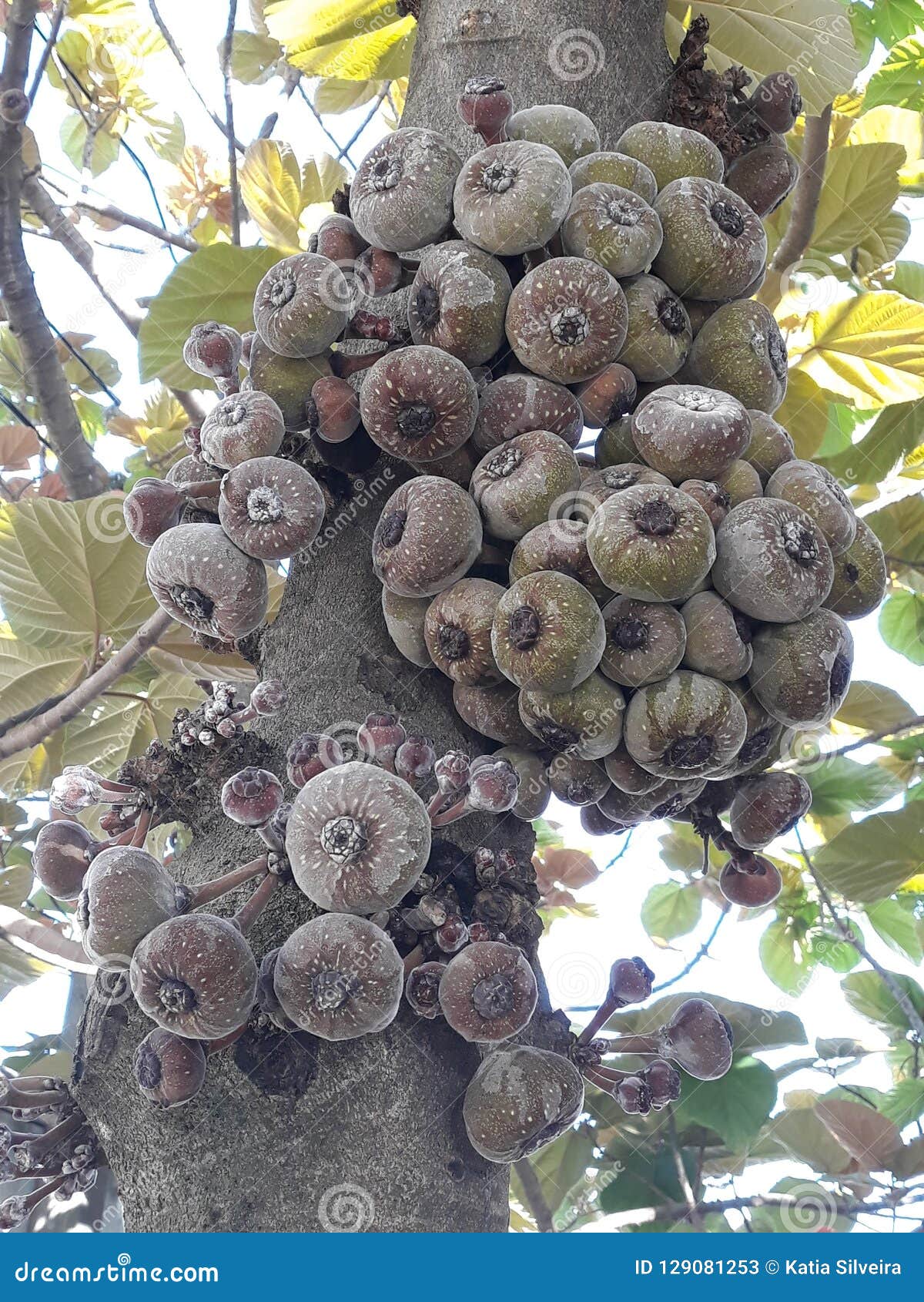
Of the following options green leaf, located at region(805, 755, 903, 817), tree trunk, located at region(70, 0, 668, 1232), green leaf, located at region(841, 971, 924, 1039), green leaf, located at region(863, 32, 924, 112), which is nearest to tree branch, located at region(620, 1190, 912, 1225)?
green leaf, located at region(841, 971, 924, 1039)

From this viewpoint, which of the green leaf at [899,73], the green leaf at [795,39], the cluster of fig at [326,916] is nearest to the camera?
the cluster of fig at [326,916]

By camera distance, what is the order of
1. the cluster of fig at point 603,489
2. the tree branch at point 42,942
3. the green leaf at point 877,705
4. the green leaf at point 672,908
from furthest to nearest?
the green leaf at point 672,908 < the green leaf at point 877,705 < the tree branch at point 42,942 < the cluster of fig at point 603,489

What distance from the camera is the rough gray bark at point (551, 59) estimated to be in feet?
6.38

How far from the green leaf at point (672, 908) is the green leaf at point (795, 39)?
250cm

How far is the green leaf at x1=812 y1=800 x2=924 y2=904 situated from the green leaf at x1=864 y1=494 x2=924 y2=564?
28.3 inches

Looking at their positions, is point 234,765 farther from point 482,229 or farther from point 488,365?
point 482,229

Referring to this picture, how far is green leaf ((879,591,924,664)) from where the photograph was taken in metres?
3.44

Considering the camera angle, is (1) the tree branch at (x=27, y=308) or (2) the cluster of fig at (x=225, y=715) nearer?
(2) the cluster of fig at (x=225, y=715)

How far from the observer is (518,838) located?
62.7 inches

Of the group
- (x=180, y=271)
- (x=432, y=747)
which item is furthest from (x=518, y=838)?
(x=180, y=271)

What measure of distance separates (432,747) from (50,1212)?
1.61 m

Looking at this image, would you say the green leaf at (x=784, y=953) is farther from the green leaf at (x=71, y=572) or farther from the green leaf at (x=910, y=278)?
the green leaf at (x=71, y=572)

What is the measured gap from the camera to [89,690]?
7.92 feet

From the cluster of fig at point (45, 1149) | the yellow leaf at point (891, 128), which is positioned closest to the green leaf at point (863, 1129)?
the cluster of fig at point (45, 1149)
